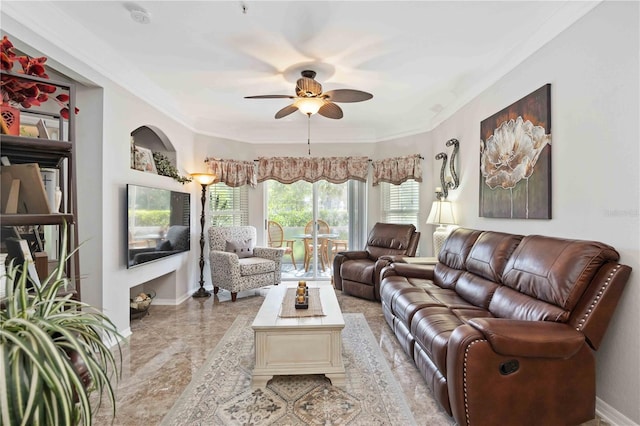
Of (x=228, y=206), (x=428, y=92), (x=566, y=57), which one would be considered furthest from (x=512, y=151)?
(x=228, y=206)

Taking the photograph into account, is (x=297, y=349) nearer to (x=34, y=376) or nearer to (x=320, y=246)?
(x=34, y=376)

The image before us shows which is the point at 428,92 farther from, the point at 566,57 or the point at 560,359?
the point at 560,359

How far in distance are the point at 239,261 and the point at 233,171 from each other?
1.48m

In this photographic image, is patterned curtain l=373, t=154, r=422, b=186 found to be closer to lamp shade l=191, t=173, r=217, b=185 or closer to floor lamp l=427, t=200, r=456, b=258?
floor lamp l=427, t=200, r=456, b=258

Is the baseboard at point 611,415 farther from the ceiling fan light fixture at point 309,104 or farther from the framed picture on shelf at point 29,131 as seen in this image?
the framed picture on shelf at point 29,131

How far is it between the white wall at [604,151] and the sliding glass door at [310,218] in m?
3.28

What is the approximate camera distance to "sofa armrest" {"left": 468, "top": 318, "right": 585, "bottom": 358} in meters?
1.55

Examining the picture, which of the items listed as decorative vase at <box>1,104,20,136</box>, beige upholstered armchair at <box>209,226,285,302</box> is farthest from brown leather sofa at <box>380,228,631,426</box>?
beige upholstered armchair at <box>209,226,285,302</box>

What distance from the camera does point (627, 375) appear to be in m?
1.75

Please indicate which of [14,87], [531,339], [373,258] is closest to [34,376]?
[14,87]

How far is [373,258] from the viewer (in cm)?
478

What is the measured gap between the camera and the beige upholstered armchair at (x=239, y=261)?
13.9 ft

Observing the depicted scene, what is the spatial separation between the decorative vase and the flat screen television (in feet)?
5.44

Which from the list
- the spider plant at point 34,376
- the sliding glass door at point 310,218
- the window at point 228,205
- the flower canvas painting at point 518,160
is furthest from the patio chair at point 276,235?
the spider plant at point 34,376
